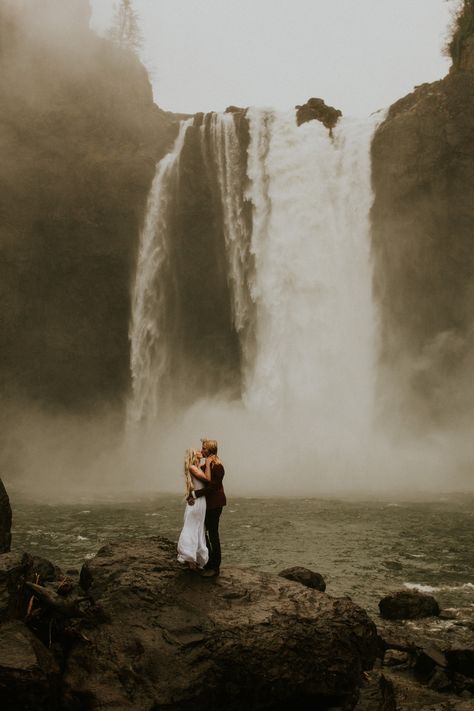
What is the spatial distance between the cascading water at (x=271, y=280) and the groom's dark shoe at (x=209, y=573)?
22050 mm

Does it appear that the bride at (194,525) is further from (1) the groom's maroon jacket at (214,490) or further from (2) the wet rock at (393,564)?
(2) the wet rock at (393,564)

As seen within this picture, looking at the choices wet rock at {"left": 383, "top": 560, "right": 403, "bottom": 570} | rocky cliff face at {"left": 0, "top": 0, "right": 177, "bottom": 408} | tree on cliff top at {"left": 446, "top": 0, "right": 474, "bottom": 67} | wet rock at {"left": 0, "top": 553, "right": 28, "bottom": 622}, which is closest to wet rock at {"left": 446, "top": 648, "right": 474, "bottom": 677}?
wet rock at {"left": 0, "top": 553, "right": 28, "bottom": 622}

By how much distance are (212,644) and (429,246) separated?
29.3 m

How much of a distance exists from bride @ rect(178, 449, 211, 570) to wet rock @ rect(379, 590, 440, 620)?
425 cm

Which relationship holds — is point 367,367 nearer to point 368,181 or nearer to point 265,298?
point 265,298

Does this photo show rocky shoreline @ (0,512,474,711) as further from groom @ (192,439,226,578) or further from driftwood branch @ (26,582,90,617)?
groom @ (192,439,226,578)

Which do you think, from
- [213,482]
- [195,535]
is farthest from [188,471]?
[195,535]

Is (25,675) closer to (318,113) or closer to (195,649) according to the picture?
(195,649)

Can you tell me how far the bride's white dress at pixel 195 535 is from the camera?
302 inches

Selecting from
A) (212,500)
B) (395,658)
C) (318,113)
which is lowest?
(395,658)

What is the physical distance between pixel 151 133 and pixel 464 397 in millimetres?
23469

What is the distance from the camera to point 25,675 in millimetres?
5844

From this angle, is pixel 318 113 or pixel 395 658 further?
pixel 318 113

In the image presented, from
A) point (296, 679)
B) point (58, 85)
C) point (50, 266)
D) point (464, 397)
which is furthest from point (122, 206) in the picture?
point (296, 679)
